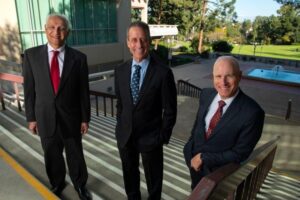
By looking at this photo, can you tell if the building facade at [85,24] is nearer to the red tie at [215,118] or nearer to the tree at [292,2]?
the red tie at [215,118]

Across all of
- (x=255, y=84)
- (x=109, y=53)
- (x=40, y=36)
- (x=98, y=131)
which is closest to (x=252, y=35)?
(x=255, y=84)

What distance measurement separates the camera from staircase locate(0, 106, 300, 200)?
324 centimetres

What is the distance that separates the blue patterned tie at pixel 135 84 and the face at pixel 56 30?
2.54ft

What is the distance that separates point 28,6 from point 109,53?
574 cm

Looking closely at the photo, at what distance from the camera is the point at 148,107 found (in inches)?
105

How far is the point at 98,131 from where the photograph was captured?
5551mm

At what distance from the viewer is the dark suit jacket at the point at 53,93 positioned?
8.79 ft

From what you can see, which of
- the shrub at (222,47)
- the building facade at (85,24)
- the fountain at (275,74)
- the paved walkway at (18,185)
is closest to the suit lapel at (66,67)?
the paved walkway at (18,185)

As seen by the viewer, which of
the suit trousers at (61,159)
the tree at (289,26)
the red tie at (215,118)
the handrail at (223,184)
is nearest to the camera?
the handrail at (223,184)

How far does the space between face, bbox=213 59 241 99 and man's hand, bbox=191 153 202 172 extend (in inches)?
24.1

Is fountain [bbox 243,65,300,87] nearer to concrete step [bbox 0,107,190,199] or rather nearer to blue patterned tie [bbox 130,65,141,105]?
concrete step [bbox 0,107,190,199]

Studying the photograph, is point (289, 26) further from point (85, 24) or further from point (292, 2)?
point (85, 24)

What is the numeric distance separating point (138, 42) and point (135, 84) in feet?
1.37

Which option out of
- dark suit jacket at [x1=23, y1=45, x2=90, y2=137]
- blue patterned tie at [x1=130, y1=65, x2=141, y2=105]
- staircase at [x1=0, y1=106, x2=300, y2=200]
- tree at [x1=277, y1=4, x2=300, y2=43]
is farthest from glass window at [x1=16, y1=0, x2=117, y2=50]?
tree at [x1=277, y1=4, x2=300, y2=43]
